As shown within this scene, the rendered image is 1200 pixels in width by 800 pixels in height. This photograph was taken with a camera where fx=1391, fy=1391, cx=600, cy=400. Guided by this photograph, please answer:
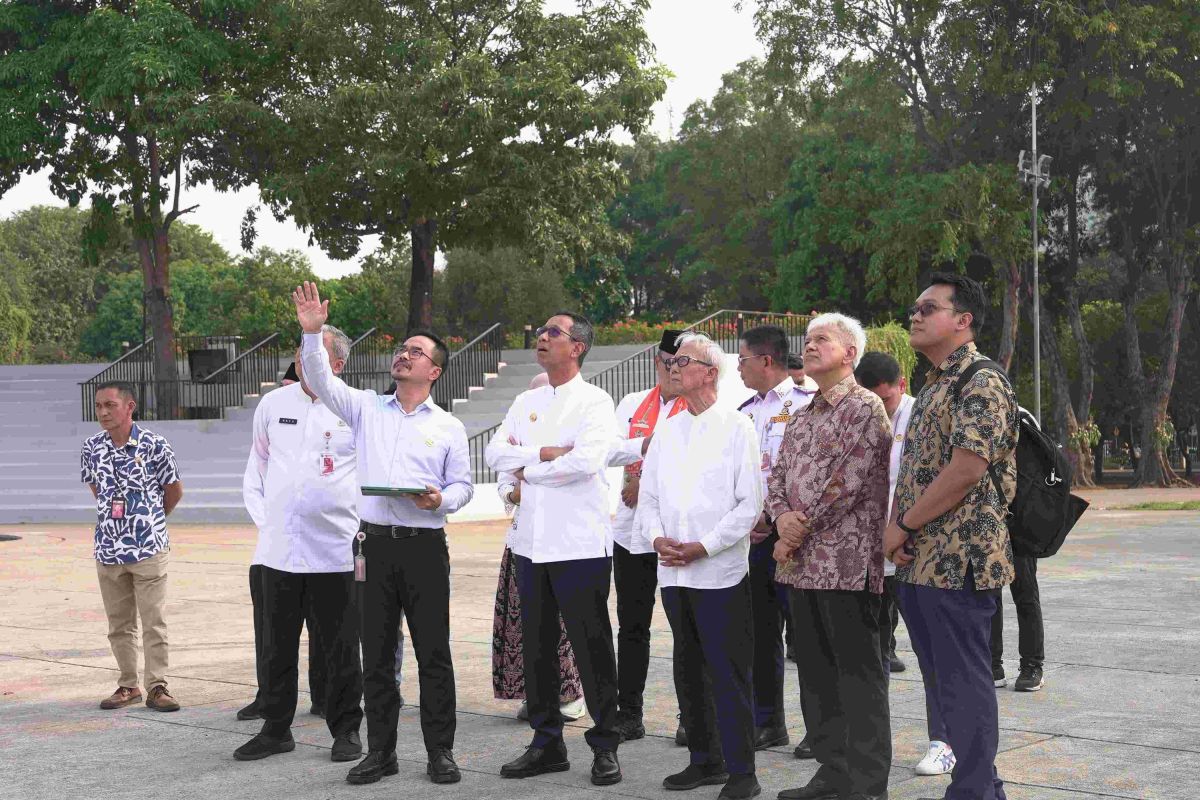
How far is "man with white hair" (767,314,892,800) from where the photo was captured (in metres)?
5.32

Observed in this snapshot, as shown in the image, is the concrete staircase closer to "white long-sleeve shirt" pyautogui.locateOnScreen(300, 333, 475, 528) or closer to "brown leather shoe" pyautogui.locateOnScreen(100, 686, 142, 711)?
"brown leather shoe" pyautogui.locateOnScreen(100, 686, 142, 711)

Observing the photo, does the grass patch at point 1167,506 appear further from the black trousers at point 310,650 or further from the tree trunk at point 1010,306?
the black trousers at point 310,650

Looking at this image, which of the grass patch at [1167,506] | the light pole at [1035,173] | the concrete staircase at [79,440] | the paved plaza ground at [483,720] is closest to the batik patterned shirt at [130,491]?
the paved plaza ground at [483,720]

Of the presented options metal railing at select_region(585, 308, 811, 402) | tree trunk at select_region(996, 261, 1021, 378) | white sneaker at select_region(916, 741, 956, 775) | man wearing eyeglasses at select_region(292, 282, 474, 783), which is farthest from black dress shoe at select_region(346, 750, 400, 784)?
tree trunk at select_region(996, 261, 1021, 378)

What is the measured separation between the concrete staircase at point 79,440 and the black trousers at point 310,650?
1392cm

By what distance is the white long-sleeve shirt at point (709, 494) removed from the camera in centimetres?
554

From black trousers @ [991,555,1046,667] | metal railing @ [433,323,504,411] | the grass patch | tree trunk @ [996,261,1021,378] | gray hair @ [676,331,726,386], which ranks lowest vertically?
the grass patch

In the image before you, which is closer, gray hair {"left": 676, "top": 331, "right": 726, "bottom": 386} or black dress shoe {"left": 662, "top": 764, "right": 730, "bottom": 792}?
black dress shoe {"left": 662, "top": 764, "right": 730, "bottom": 792}

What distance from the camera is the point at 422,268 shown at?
28.8 m

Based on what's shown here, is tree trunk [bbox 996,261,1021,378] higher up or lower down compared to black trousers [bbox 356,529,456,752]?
higher up

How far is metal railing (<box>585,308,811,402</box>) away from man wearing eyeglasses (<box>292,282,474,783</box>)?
16.6 metres

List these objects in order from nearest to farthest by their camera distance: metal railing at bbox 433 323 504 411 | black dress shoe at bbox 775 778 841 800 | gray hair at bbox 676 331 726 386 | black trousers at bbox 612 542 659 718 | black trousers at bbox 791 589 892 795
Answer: black trousers at bbox 791 589 892 795
black dress shoe at bbox 775 778 841 800
gray hair at bbox 676 331 726 386
black trousers at bbox 612 542 659 718
metal railing at bbox 433 323 504 411

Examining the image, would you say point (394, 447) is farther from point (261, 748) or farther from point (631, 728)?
point (631, 728)

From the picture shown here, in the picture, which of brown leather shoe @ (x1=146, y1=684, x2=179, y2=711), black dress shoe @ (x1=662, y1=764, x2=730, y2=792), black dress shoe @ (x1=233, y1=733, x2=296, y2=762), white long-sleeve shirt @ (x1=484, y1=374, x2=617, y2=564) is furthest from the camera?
brown leather shoe @ (x1=146, y1=684, x2=179, y2=711)
